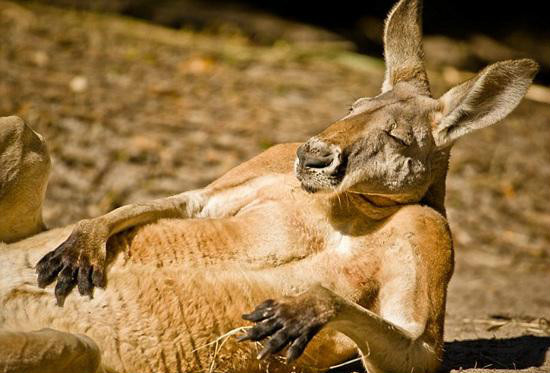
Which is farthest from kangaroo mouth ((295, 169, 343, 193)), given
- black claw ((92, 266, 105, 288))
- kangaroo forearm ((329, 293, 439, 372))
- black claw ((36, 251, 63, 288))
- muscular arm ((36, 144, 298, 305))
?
black claw ((36, 251, 63, 288))

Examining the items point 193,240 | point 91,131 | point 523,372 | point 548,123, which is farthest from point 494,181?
point 193,240

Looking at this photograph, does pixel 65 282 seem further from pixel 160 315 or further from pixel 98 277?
pixel 160 315

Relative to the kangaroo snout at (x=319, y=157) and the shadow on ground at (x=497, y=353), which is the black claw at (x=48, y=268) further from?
the shadow on ground at (x=497, y=353)

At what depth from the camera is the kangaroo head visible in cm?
355

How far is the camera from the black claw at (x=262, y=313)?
9.96ft

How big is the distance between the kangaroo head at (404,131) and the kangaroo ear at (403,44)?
11 mm

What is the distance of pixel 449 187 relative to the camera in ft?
25.2

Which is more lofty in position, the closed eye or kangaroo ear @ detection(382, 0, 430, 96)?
kangaroo ear @ detection(382, 0, 430, 96)

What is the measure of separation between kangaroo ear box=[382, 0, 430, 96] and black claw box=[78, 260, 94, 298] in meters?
1.81

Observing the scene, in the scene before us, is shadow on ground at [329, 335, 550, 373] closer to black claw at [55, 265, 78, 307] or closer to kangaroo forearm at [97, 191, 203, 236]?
kangaroo forearm at [97, 191, 203, 236]

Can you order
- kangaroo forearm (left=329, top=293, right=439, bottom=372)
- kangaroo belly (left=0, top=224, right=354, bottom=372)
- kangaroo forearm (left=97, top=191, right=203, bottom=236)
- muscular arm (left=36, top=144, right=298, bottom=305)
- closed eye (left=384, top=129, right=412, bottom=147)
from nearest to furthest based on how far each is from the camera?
kangaroo forearm (left=329, top=293, right=439, bottom=372) < kangaroo belly (left=0, top=224, right=354, bottom=372) < muscular arm (left=36, top=144, right=298, bottom=305) < kangaroo forearm (left=97, top=191, right=203, bottom=236) < closed eye (left=384, top=129, right=412, bottom=147)

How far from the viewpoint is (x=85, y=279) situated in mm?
3377

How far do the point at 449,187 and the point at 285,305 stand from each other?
4884mm

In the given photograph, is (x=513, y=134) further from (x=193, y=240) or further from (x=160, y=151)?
(x=193, y=240)
